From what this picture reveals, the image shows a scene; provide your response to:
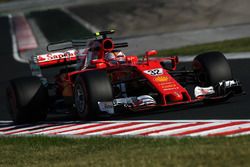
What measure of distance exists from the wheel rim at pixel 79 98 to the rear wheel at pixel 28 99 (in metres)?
1.06

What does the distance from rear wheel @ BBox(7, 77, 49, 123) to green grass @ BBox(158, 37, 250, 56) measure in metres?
10.3

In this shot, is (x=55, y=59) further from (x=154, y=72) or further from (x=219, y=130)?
(x=219, y=130)

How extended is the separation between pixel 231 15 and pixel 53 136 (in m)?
27.6

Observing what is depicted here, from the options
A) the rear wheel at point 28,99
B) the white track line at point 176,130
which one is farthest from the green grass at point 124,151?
the rear wheel at point 28,99

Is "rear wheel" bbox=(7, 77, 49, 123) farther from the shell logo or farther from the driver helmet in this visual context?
the shell logo

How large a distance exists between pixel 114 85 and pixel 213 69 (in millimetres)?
1762

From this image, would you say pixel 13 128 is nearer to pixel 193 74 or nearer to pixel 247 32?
pixel 193 74

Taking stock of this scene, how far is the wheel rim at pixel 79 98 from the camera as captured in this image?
14031 mm

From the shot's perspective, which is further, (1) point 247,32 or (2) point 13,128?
(1) point 247,32

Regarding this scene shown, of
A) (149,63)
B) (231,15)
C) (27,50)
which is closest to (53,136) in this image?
(149,63)

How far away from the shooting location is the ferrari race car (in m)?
13.7

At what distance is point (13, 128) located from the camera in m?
15.0

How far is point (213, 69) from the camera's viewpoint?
1455 cm

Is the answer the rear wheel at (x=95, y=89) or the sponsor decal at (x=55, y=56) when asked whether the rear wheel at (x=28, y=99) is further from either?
the rear wheel at (x=95, y=89)
